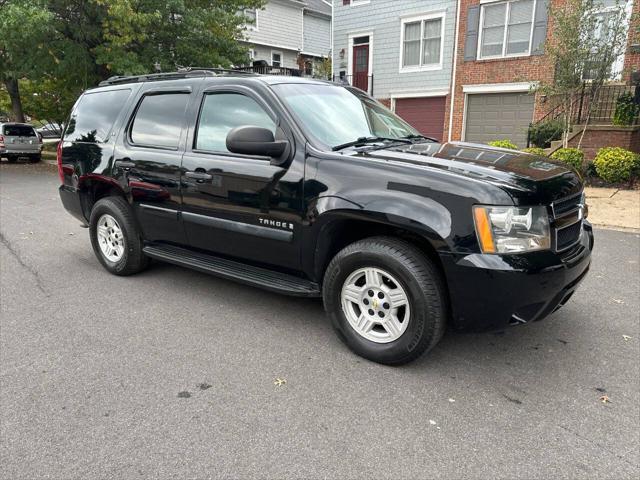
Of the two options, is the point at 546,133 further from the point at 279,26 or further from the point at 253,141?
the point at 279,26

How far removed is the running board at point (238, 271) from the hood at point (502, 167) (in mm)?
1074

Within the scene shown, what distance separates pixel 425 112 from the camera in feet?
63.0

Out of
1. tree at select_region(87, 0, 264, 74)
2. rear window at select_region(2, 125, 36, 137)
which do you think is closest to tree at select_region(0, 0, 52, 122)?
tree at select_region(87, 0, 264, 74)

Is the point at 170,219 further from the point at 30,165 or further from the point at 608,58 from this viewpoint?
the point at 30,165

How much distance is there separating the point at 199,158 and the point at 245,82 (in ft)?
2.39

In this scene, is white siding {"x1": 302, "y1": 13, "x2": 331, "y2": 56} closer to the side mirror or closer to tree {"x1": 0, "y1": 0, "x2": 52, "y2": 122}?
tree {"x1": 0, "y1": 0, "x2": 52, "y2": 122}

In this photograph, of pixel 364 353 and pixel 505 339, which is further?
pixel 505 339

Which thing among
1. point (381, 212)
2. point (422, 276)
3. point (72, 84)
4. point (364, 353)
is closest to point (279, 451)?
point (364, 353)

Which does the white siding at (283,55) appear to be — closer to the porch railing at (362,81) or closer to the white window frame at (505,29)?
the porch railing at (362,81)

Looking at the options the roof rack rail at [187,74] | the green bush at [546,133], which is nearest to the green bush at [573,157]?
the green bush at [546,133]

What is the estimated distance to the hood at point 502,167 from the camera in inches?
118

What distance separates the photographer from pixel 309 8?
28781 mm

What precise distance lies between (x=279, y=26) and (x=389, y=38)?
9.79 metres

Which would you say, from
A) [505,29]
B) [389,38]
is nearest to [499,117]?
[505,29]
